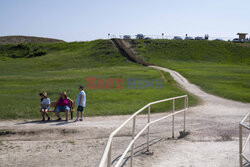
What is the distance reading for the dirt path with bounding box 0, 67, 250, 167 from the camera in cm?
783

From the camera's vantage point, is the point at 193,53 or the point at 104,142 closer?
the point at 104,142

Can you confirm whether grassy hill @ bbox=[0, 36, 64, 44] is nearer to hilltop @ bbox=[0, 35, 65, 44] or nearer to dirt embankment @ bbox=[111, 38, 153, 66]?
hilltop @ bbox=[0, 35, 65, 44]

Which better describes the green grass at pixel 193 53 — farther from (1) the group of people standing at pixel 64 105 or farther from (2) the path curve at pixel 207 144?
(1) the group of people standing at pixel 64 105

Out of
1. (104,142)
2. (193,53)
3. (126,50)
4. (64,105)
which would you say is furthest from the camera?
(193,53)

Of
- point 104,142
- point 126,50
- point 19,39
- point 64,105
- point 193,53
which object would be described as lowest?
point 104,142

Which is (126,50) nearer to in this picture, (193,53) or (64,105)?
(193,53)

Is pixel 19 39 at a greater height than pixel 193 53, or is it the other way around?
pixel 19 39

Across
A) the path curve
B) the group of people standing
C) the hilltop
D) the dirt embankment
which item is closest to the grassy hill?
the hilltop

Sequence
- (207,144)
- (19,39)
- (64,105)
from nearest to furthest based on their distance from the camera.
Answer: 1. (207,144)
2. (64,105)
3. (19,39)

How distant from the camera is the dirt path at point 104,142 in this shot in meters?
7.83

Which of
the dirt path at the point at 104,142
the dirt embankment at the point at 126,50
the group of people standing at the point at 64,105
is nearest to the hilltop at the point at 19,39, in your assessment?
the dirt embankment at the point at 126,50

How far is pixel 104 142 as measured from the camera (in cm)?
1035

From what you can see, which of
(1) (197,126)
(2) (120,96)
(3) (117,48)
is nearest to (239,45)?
(3) (117,48)

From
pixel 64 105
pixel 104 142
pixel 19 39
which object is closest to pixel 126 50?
pixel 64 105
